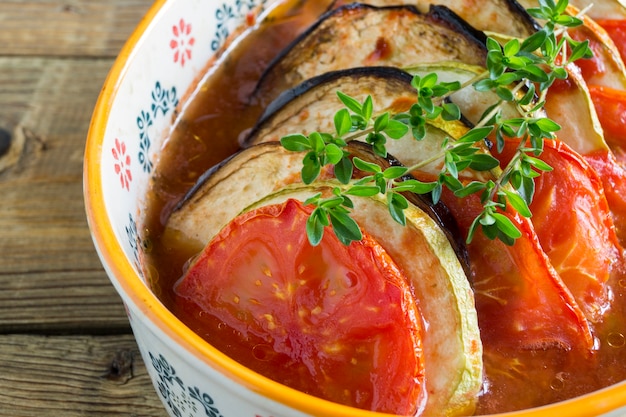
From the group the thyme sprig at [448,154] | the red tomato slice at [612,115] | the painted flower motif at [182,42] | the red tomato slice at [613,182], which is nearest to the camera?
the thyme sprig at [448,154]

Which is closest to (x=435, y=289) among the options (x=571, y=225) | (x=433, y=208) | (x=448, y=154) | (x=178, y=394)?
(x=433, y=208)

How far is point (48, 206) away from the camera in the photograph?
2982 millimetres

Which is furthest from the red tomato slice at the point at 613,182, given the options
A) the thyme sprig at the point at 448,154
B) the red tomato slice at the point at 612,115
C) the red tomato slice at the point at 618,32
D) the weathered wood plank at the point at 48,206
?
the weathered wood plank at the point at 48,206

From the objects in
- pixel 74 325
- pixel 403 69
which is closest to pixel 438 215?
pixel 403 69

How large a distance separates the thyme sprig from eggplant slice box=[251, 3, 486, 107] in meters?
0.36

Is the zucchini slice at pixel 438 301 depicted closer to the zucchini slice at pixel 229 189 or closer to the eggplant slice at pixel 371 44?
the zucchini slice at pixel 229 189

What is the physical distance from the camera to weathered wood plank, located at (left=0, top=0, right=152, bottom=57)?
351cm

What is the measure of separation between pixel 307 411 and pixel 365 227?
0.56 m

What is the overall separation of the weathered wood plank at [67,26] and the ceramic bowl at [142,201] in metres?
0.86

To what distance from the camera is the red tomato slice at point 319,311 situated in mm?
1789

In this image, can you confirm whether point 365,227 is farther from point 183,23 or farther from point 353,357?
point 183,23

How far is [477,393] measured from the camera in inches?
74.4

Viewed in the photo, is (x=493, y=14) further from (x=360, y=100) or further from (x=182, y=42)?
(x=182, y=42)

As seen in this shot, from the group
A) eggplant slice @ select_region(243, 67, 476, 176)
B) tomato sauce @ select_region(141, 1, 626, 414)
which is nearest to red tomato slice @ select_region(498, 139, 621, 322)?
tomato sauce @ select_region(141, 1, 626, 414)
